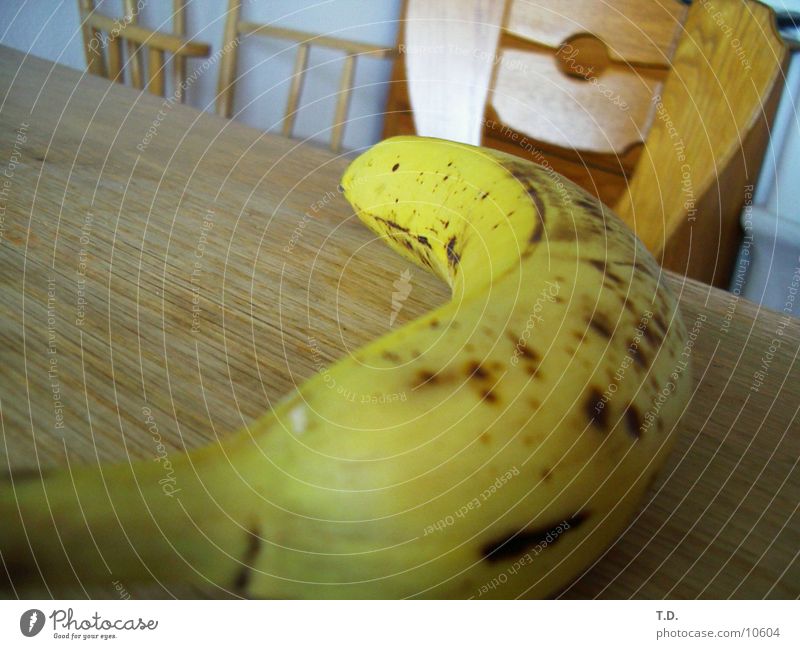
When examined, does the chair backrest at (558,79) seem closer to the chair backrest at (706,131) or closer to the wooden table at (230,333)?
the chair backrest at (706,131)

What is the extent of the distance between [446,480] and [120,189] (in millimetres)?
274

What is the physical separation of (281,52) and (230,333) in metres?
0.91

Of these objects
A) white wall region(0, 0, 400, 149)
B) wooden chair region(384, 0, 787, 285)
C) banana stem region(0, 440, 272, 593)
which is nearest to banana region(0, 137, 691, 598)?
banana stem region(0, 440, 272, 593)

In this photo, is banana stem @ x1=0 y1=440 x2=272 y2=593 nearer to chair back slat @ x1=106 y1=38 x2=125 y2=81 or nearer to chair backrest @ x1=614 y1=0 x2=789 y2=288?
chair backrest @ x1=614 y1=0 x2=789 y2=288

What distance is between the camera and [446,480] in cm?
12

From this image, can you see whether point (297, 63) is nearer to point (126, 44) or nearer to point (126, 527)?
point (126, 44)

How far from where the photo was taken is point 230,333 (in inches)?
9.0

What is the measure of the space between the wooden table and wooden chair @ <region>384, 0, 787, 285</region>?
0.26 metres

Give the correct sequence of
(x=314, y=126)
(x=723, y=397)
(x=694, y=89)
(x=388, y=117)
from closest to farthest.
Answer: (x=723, y=397)
(x=694, y=89)
(x=388, y=117)
(x=314, y=126)

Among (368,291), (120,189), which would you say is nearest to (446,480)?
(368,291)

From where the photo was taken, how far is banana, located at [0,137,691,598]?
0.40 ft

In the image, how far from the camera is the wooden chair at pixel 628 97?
536 mm

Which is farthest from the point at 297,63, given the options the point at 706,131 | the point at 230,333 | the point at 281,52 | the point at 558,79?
the point at 230,333
